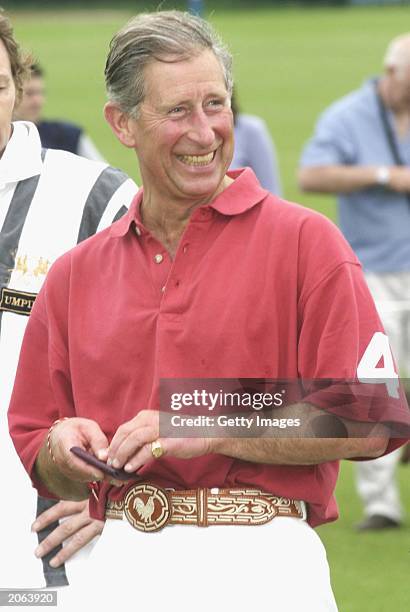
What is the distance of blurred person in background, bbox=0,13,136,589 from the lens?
4.41 metres

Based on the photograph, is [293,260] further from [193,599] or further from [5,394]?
[5,394]

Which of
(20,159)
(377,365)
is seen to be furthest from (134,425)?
(20,159)

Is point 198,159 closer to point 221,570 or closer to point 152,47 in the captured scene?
point 152,47

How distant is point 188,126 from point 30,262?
0.89m

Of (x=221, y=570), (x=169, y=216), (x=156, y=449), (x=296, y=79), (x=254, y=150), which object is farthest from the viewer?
(x=296, y=79)

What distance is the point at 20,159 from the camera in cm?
457

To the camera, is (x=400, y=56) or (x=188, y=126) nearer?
(x=188, y=126)

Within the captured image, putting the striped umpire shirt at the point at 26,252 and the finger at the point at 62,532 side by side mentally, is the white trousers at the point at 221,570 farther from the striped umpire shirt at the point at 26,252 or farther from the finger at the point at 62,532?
the striped umpire shirt at the point at 26,252

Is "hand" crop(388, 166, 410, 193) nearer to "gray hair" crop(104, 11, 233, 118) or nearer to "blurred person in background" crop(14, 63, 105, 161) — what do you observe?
"blurred person in background" crop(14, 63, 105, 161)

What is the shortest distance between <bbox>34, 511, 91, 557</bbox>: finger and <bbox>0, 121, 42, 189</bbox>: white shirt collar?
0.94m

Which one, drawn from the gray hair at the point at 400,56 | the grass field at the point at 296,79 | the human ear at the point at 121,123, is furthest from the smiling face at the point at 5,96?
the gray hair at the point at 400,56

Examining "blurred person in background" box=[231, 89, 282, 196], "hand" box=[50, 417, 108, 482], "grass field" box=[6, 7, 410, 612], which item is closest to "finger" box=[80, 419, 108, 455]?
"hand" box=[50, 417, 108, 482]

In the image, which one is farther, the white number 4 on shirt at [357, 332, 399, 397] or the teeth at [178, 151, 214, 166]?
the teeth at [178, 151, 214, 166]

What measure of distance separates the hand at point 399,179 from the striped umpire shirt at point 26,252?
478cm
